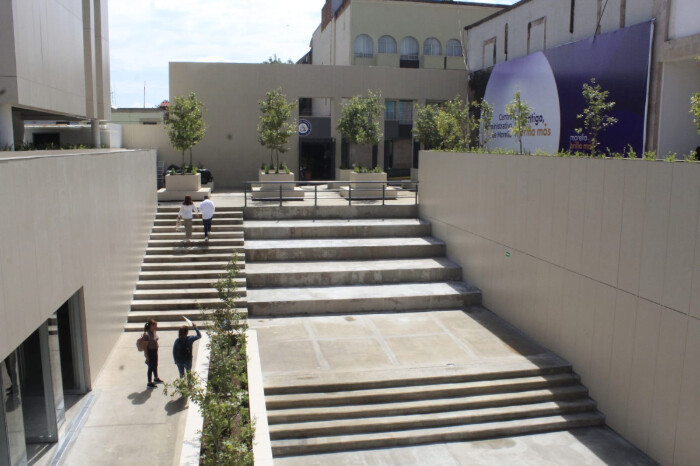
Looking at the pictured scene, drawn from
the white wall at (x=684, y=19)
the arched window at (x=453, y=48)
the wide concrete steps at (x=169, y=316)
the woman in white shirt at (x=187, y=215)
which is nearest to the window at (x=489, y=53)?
the white wall at (x=684, y=19)

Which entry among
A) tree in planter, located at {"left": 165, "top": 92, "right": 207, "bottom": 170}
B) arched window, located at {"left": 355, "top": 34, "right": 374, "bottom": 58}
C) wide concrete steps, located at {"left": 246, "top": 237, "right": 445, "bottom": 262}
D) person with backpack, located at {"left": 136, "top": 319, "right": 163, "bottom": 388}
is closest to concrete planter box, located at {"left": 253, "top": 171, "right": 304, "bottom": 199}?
tree in planter, located at {"left": 165, "top": 92, "right": 207, "bottom": 170}

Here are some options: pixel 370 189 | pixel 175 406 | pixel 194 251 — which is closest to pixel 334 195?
pixel 370 189

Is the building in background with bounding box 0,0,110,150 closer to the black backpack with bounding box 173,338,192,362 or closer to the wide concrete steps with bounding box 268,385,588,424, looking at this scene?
the black backpack with bounding box 173,338,192,362

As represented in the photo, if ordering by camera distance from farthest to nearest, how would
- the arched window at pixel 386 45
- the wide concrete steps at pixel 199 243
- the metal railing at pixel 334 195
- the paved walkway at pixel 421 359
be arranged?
the arched window at pixel 386 45 → the metal railing at pixel 334 195 → the wide concrete steps at pixel 199 243 → the paved walkway at pixel 421 359

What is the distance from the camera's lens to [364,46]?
3853cm

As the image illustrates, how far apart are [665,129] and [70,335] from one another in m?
15.8

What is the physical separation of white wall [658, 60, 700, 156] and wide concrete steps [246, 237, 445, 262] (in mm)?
7078

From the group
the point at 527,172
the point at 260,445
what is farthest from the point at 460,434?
the point at 527,172

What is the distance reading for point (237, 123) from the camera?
28.9 meters

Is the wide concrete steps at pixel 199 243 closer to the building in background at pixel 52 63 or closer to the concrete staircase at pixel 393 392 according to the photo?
the concrete staircase at pixel 393 392

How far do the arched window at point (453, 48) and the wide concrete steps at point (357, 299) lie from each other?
26371 millimetres

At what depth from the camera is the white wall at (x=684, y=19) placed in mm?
15388

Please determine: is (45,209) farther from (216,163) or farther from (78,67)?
(216,163)

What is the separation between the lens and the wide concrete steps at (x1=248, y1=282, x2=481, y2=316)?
15328 mm
